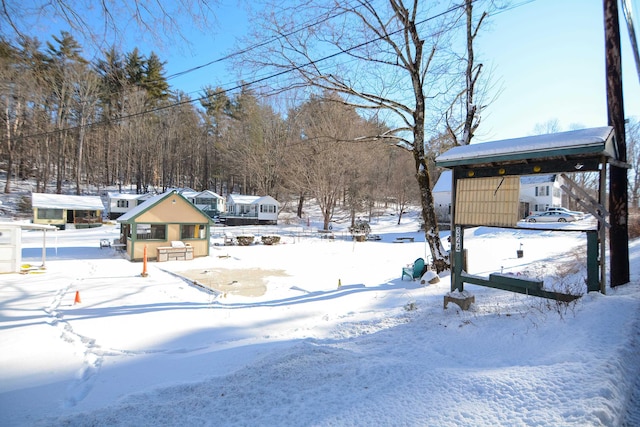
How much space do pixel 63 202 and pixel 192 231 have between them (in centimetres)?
2413

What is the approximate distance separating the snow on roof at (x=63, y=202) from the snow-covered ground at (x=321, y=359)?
97.2ft

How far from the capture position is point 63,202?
113ft

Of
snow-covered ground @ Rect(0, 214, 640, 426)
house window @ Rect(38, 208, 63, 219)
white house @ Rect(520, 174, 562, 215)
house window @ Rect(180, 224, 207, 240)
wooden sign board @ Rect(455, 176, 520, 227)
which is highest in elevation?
white house @ Rect(520, 174, 562, 215)

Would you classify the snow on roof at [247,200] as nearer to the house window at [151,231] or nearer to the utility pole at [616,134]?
the house window at [151,231]

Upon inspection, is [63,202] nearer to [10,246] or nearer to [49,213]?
[49,213]

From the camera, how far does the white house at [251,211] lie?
137ft

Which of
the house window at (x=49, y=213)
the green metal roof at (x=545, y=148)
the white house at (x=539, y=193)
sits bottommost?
the house window at (x=49, y=213)

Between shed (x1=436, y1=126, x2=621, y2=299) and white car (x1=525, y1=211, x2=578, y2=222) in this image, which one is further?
white car (x1=525, y1=211, x2=578, y2=222)

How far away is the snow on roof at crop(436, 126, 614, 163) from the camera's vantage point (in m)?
5.23

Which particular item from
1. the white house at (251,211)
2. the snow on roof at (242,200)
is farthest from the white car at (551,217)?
the snow on roof at (242,200)

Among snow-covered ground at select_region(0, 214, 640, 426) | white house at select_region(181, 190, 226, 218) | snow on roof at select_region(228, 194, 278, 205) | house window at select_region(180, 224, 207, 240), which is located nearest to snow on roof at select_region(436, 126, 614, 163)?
snow-covered ground at select_region(0, 214, 640, 426)

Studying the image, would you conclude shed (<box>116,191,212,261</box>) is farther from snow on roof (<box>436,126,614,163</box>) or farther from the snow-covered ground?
snow on roof (<box>436,126,614,163</box>)

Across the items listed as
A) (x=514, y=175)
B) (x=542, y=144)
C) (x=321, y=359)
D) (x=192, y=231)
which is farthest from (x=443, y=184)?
(x=321, y=359)

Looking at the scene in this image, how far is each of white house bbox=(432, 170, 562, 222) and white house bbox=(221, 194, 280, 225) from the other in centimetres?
2049
